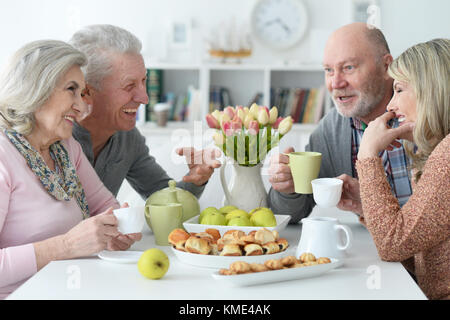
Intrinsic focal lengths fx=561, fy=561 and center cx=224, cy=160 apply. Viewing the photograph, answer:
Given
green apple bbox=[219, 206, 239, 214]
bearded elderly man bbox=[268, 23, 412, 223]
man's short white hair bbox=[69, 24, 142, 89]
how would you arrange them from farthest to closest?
bearded elderly man bbox=[268, 23, 412, 223] → man's short white hair bbox=[69, 24, 142, 89] → green apple bbox=[219, 206, 239, 214]

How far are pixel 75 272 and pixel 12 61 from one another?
0.64 m

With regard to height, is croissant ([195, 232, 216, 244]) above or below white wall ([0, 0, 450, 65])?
below

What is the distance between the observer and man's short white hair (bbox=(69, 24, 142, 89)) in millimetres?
1996

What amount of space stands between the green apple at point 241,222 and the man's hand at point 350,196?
1.03 ft

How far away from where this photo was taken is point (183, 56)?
4934 mm

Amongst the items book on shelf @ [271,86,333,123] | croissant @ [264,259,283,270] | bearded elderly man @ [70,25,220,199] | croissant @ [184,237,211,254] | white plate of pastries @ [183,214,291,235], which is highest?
bearded elderly man @ [70,25,220,199]

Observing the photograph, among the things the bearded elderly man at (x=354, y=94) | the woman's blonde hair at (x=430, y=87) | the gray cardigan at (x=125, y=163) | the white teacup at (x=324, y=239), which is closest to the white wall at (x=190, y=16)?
the bearded elderly man at (x=354, y=94)

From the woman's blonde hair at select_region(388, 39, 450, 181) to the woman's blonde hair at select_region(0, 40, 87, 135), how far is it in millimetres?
960

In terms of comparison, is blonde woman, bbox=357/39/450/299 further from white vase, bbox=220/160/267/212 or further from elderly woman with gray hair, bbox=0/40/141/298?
elderly woman with gray hair, bbox=0/40/141/298

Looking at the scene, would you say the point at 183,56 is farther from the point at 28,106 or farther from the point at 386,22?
the point at 28,106

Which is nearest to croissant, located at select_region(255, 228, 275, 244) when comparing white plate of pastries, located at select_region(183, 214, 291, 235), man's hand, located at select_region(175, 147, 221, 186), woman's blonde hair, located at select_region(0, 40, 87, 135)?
white plate of pastries, located at select_region(183, 214, 291, 235)

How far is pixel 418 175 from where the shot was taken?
1.51 metres
